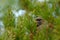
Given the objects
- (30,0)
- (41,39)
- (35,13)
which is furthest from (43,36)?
(30,0)

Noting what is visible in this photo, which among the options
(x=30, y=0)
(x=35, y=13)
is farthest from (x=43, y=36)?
(x=30, y=0)

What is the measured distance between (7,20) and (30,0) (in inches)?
9.2

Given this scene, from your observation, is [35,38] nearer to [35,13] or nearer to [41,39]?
[41,39]

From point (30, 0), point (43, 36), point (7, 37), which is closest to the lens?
point (7, 37)

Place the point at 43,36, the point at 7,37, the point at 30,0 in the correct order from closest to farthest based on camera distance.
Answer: the point at 7,37
the point at 43,36
the point at 30,0

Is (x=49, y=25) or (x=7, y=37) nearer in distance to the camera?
(x=7, y=37)

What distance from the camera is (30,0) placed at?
3.31 feet

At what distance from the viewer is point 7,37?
31.0 inches

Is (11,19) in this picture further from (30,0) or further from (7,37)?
(30,0)

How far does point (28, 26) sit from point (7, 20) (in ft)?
0.37

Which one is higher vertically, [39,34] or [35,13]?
A: [35,13]

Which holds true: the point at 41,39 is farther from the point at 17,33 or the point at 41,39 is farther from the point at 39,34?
the point at 17,33

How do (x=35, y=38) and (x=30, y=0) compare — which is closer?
(x=35, y=38)

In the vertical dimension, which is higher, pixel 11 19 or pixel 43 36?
pixel 11 19
